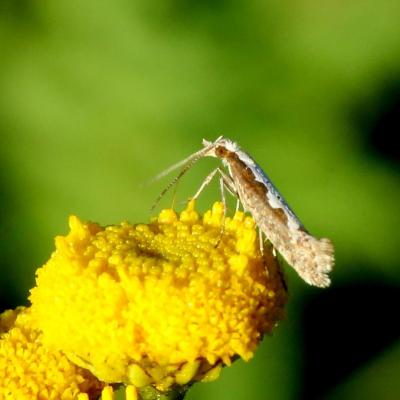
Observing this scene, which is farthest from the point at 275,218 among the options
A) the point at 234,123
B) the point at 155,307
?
the point at 234,123

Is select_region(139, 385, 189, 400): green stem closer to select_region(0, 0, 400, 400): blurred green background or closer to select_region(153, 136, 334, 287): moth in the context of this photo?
select_region(153, 136, 334, 287): moth

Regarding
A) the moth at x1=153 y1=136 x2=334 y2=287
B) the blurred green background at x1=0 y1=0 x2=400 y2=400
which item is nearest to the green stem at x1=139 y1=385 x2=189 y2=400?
the moth at x1=153 y1=136 x2=334 y2=287

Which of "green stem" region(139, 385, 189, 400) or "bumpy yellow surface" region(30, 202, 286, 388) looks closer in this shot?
"bumpy yellow surface" region(30, 202, 286, 388)

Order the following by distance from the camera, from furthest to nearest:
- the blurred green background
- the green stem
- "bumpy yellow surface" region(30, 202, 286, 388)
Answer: the blurred green background < the green stem < "bumpy yellow surface" region(30, 202, 286, 388)

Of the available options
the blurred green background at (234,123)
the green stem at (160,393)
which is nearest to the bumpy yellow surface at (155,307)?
the green stem at (160,393)

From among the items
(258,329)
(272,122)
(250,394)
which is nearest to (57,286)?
(258,329)

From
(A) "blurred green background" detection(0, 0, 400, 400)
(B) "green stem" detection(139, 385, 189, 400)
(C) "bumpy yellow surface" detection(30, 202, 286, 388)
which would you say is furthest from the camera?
(A) "blurred green background" detection(0, 0, 400, 400)

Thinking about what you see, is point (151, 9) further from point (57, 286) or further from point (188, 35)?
point (57, 286)

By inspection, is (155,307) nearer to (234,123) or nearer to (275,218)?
(275,218)
